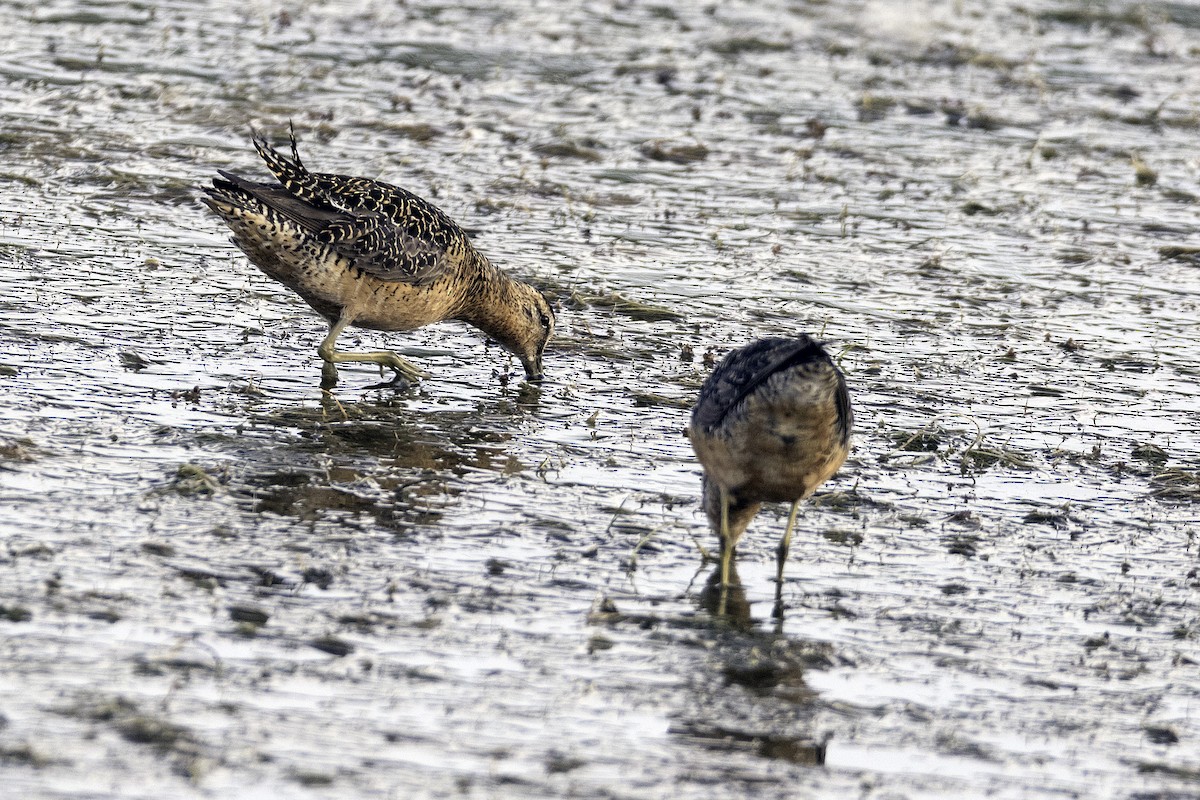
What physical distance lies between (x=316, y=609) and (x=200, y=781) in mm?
1078

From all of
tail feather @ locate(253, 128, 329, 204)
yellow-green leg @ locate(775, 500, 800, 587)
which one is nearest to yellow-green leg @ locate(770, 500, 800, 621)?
yellow-green leg @ locate(775, 500, 800, 587)

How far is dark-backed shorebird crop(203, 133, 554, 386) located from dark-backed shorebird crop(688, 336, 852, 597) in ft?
7.27

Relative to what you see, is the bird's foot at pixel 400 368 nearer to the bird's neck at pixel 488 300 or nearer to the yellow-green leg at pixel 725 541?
the bird's neck at pixel 488 300

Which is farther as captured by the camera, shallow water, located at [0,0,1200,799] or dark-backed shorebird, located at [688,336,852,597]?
dark-backed shorebird, located at [688,336,852,597]

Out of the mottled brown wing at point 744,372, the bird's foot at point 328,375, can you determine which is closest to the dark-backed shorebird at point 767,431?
the mottled brown wing at point 744,372

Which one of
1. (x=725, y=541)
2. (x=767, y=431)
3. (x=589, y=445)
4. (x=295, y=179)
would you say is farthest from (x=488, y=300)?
(x=767, y=431)

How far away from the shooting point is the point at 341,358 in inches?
299

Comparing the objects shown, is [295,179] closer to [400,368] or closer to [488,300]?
[400,368]

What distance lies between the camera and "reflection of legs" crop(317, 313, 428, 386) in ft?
24.8

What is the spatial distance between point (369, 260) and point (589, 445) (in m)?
1.47

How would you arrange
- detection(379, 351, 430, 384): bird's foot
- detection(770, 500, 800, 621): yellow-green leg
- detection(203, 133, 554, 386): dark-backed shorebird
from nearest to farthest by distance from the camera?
detection(770, 500, 800, 621): yellow-green leg
detection(203, 133, 554, 386): dark-backed shorebird
detection(379, 351, 430, 384): bird's foot

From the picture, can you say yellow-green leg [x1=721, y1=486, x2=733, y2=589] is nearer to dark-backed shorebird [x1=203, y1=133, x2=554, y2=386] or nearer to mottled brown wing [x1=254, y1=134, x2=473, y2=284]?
dark-backed shorebird [x1=203, y1=133, x2=554, y2=386]

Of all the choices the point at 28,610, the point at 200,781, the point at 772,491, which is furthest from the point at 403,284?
the point at 200,781

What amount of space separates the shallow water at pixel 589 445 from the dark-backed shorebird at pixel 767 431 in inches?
10.2
